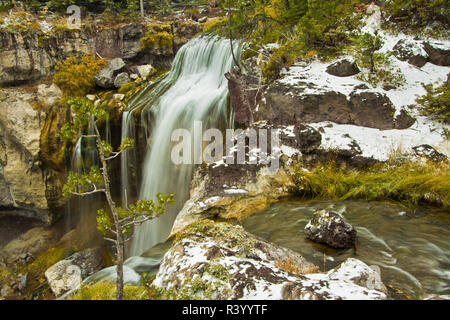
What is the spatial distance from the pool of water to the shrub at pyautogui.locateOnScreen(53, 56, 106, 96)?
12.4m

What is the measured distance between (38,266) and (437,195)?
13664 mm

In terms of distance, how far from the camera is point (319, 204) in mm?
5664

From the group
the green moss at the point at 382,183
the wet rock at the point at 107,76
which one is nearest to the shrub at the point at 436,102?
the green moss at the point at 382,183

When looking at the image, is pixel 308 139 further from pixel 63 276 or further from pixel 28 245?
pixel 28 245

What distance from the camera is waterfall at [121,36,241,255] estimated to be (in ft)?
31.3

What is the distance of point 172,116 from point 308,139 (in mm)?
5615

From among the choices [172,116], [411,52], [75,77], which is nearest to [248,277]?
[172,116]

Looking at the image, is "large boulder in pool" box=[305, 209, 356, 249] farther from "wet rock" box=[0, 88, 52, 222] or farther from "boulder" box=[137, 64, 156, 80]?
"wet rock" box=[0, 88, 52, 222]

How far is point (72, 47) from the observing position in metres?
15.1

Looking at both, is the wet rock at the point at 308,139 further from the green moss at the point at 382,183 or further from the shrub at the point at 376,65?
the shrub at the point at 376,65

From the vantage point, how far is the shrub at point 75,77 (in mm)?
13547

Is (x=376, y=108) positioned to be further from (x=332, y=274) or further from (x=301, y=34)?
(x=332, y=274)

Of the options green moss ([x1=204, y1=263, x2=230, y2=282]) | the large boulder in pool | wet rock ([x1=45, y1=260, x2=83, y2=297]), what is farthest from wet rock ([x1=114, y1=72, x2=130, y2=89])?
green moss ([x1=204, y1=263, x2=230, y2=282])
